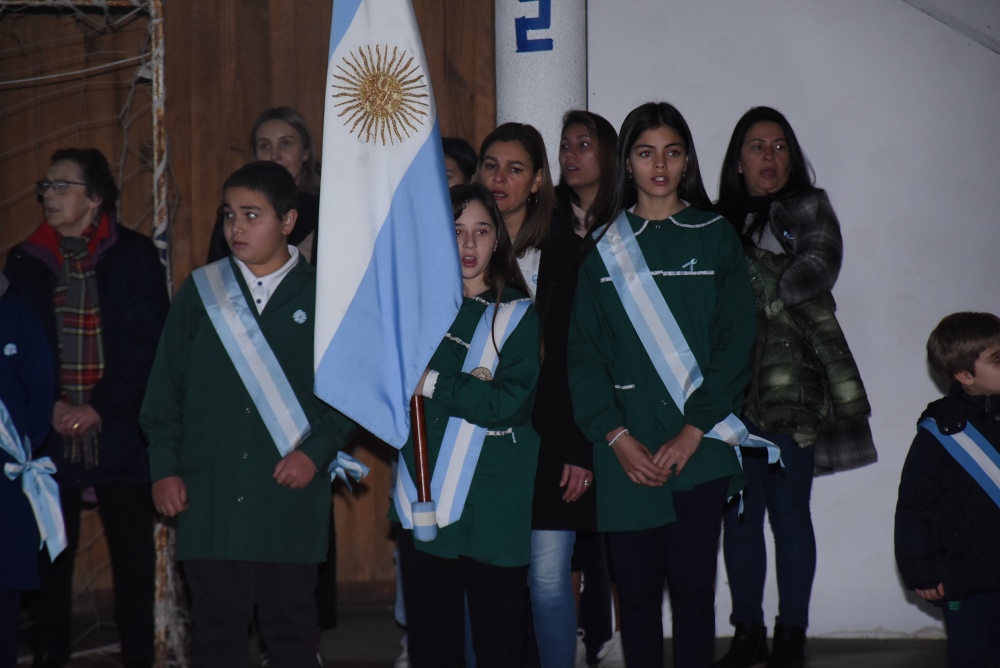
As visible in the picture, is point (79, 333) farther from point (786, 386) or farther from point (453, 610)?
point (786, 386)

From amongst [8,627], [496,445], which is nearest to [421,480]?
[496,445]

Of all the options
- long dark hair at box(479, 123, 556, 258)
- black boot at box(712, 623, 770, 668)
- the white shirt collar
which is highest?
long dark hair at box(479, 123, 556, 258)

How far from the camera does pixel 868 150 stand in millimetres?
4703

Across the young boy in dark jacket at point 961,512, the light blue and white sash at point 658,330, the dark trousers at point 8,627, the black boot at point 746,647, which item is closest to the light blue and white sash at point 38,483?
the dark trousers at point 8,627

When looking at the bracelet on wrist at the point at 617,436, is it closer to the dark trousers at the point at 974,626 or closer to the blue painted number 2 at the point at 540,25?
the dark trousers at the point at 974,626

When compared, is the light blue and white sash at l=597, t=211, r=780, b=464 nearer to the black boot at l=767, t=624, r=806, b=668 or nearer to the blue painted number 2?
the black boot at l=767, t=624, r=806, b=668

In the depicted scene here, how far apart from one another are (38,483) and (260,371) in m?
0.88

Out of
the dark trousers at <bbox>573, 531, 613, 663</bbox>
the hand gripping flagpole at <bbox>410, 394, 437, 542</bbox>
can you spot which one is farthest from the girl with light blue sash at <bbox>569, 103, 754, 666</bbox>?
the dark trousers at <bbox>573, 531, 613, 663</bbox>

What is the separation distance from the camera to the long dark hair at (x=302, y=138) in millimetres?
4492

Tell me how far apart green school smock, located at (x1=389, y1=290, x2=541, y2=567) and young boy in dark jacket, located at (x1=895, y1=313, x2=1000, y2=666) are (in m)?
1.20

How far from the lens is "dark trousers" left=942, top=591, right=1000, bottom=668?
351cm

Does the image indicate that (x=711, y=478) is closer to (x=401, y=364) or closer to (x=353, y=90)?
(x=401, y=364)

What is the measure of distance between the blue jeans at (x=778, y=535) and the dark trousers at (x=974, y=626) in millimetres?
692

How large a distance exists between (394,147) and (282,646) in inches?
58.0
